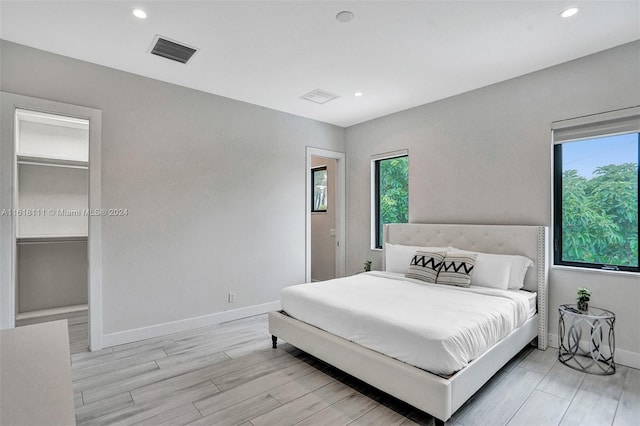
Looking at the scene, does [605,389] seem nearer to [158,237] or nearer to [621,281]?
[621,281]

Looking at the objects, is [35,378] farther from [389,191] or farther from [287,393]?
[389,191]

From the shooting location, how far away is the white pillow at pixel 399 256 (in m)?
3.90

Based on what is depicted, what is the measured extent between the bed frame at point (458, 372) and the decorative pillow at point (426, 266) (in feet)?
1.46

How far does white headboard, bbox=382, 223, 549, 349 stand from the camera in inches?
124

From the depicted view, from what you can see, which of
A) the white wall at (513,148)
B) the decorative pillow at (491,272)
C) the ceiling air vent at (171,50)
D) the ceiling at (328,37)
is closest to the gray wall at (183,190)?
the ceiling at (328,37)

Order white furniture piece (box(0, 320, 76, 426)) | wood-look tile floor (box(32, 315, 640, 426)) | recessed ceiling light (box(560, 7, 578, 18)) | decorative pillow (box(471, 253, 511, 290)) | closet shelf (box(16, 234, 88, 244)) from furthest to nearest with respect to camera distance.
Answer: closet shelf (box(16, 234, 88, 244)) < decorative pillow (box(471, 253, 511, 290)) < recessed ceiling light (box(560, 7, 578, 18)) < wood-look tile floor (box(32, 315, 640, 426)) < white furniture piece (box(0, 320, 76, 426))

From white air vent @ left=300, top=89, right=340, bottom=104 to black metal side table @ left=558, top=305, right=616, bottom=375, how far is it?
3.26 metres

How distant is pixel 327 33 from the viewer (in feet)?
8.59

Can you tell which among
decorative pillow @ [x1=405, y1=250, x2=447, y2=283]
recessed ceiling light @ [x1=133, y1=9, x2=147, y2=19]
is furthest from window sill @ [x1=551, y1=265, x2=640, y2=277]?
recessed ceiling light @ [x1=133, y1=9, x2=147, y2=19]

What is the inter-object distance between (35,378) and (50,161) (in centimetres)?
404

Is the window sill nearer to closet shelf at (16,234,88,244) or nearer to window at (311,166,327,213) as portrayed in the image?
window at (311,166,327,213)

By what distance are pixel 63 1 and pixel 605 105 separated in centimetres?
441

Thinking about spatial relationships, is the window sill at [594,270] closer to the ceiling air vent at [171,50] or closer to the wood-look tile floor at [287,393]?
the wood-look tile floor at [287,393]

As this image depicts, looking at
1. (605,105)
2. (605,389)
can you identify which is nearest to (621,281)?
(605,389)
